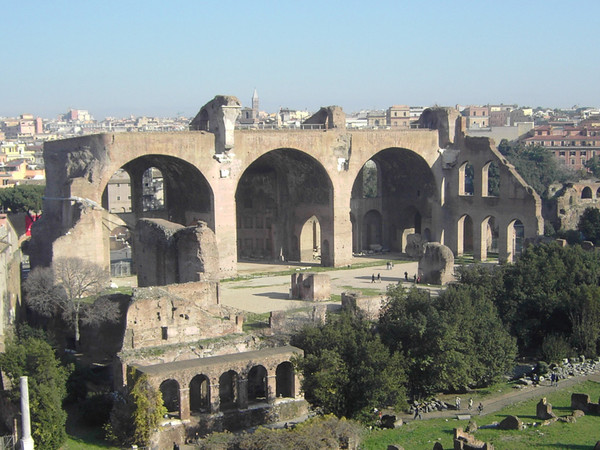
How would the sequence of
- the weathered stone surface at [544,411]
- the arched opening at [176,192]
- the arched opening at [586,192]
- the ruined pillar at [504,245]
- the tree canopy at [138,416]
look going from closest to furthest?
Answer: the tree canopy at [138,416], the weathered stone surface at [544,411], the arched opening at [176,192], the ruined pillar at [504,245], the arched opening at [586,192]

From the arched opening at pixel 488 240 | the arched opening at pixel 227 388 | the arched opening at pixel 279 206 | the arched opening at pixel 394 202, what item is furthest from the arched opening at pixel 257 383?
the arched opening at pixel 394 202

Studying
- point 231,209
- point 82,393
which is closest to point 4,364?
point 82,393

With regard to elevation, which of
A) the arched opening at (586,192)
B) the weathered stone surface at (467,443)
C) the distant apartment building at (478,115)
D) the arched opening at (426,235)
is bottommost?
the weathered stone surface at (467,443)

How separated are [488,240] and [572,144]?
37.3 metres

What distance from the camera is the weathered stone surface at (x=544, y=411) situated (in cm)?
2117

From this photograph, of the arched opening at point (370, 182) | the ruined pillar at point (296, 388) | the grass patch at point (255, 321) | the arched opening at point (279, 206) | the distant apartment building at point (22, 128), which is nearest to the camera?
the ruined pillar at point (296, 388)

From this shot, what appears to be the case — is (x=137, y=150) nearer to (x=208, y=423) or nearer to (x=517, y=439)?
(x=208, y=423)

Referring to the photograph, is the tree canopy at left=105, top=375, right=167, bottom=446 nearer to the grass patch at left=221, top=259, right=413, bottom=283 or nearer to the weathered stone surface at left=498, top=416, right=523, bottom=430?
the weathered stone surface at left=498, top=416, right=523, bottom=430

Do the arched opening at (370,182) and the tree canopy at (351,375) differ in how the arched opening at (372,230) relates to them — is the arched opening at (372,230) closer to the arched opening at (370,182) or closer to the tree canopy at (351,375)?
the arched opening at (370,182)

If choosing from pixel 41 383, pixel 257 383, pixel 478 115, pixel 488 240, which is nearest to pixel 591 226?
pixel 488 240

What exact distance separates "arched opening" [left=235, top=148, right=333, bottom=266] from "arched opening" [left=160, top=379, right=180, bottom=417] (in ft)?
56.8

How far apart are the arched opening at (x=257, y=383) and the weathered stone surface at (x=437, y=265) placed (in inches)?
486

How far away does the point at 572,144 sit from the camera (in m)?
78.1

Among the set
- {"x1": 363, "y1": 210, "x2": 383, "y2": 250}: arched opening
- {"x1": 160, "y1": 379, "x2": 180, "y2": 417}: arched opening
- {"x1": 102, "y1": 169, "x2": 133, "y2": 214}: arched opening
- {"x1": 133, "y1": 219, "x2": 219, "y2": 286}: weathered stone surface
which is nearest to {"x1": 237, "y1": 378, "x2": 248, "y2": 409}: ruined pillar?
{"x1": 160, "y1": 379, "x2": 180, "y2": 417}: arched opening
